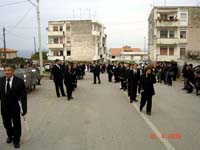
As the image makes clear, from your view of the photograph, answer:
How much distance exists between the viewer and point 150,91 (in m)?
11.2

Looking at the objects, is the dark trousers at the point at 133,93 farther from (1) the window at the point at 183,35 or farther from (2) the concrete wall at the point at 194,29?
(1) the window at the point at 183,35

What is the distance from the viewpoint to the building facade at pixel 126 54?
100 metres

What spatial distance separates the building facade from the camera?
100m

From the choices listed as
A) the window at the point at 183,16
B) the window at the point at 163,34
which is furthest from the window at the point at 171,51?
the window at the point at 183,16

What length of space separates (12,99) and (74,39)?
7158 cm

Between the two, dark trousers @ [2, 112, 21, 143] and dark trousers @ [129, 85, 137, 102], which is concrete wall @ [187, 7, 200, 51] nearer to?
dark trousers @ [129, 85, 137, 102]

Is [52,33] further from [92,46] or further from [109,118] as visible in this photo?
[109,118]

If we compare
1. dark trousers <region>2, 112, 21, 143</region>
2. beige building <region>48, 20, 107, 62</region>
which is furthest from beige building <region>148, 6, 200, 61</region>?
dark trousers <region>2, 112, 21, 143</region>

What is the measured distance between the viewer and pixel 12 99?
7137 mm

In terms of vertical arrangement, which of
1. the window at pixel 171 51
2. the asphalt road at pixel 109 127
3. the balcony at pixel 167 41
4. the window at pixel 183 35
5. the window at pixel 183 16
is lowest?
the asphalt road at pixel 109 127

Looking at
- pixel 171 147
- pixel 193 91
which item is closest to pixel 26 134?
pixel 171 147

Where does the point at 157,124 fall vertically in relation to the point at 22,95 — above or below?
below

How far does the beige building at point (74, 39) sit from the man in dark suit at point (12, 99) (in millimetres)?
70315

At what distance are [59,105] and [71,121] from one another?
3.74m
